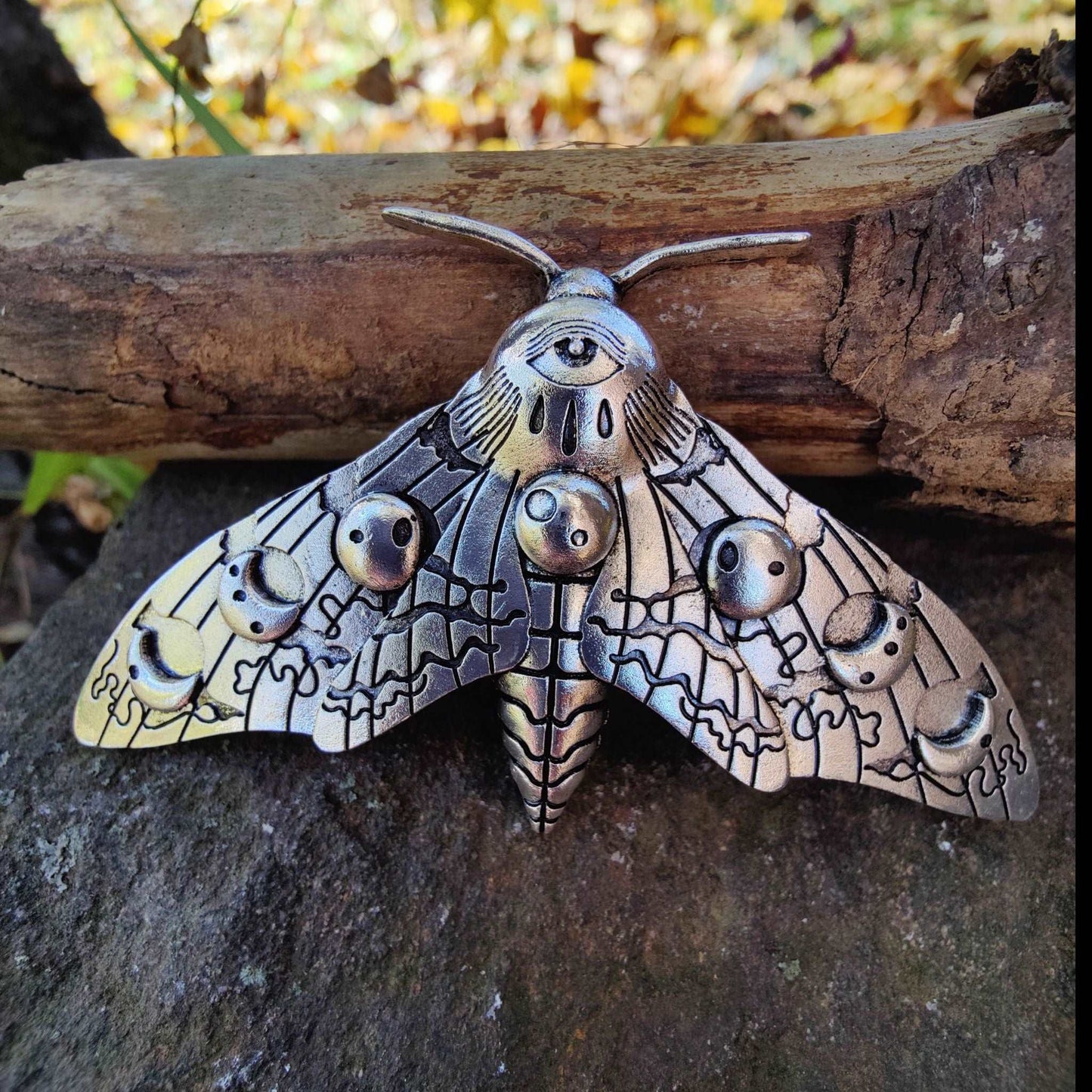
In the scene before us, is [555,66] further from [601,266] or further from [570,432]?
[570,432]

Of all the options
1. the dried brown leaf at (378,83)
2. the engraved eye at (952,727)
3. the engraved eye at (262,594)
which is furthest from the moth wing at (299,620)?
the dried brown leaf at (378,83)

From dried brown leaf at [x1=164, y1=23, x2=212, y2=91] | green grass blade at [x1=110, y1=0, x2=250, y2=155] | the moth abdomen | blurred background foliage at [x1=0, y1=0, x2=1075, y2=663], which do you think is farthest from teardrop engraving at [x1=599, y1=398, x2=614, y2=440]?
blurred background foliage at [x1=0, y1=0, x2=1075, y2=663]

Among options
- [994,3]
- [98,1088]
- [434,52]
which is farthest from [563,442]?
[994,3]

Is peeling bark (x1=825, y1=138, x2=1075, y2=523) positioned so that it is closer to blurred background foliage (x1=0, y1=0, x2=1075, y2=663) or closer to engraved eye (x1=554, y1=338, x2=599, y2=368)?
engraved eye (x1=554, y1=338, x2=599, y2=368)

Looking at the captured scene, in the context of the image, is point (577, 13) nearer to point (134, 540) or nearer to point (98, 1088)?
point (134, 540)

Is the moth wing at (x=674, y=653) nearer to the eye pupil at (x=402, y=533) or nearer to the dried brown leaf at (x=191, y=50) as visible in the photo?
the eye pupil at (x=402, y=533)

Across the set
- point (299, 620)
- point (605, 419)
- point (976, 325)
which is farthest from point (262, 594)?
point (976, 325)
